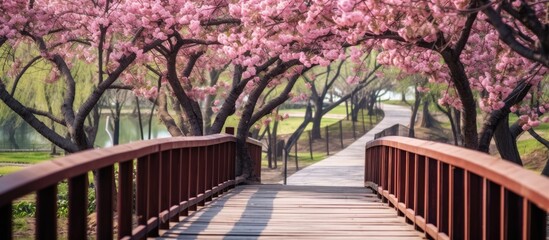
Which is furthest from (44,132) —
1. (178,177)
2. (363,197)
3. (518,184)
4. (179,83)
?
(518,184)

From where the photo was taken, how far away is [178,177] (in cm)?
1036

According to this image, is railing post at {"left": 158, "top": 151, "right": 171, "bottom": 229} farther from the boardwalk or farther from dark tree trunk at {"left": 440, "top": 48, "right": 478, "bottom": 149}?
dark tree trunk at {"left": 440, "top": 48, "right": 478, "bottom": 149}

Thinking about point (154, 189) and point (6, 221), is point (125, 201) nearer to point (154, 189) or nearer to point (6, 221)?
point (154, 189)

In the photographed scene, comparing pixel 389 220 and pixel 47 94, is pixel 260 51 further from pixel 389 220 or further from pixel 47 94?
pixel 47 94

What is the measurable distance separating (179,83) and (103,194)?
41.0 feet

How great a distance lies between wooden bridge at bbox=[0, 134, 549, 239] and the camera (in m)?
5.44

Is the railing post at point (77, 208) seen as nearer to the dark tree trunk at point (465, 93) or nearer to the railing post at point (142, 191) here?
the railing post at point (142, 191)

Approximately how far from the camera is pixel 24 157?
48.5m

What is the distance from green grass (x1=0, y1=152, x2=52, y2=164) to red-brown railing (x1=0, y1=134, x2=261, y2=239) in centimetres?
3263

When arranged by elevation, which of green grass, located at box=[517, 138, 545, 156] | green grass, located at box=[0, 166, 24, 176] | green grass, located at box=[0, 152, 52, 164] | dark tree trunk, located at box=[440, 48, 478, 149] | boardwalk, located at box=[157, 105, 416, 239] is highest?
dark tree trunk, located at box=[440, 48, 478, 149]

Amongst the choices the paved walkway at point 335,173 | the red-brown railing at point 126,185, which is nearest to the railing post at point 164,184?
the red-brown railing at point 126,185

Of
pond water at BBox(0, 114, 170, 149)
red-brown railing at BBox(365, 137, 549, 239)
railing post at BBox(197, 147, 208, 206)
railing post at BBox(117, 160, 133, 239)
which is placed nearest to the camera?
red-brown railing at BBox(365, 137, 549, 239)

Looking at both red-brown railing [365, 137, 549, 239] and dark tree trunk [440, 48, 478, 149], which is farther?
dark tree trunk [440, 48, 478, 149]

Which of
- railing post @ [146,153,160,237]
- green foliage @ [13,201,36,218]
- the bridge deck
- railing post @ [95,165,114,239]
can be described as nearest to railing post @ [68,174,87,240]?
railing post @ [95,165,114,239]
